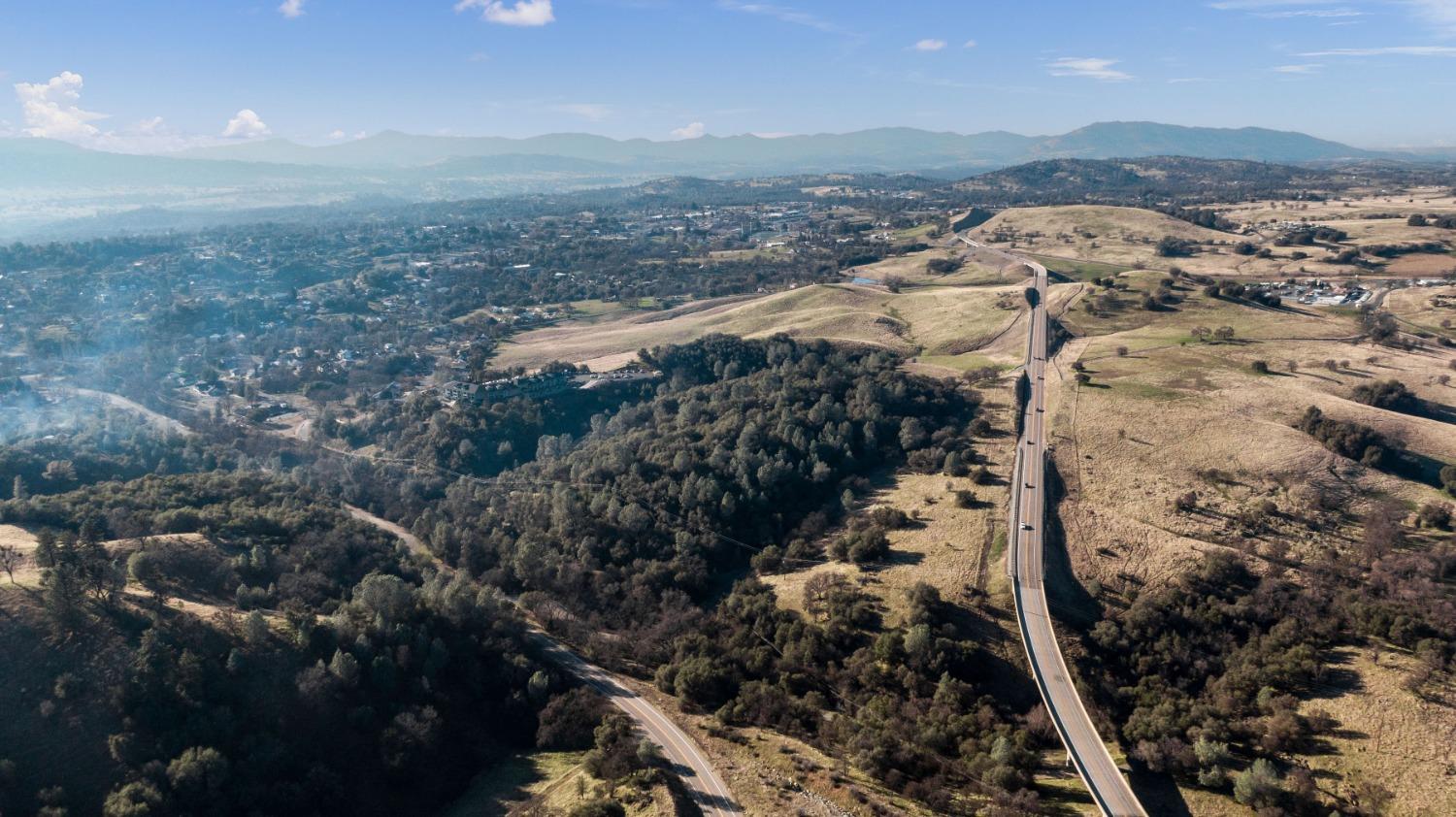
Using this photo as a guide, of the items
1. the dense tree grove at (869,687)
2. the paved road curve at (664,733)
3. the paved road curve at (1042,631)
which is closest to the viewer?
the paved road curve at (1042,631)

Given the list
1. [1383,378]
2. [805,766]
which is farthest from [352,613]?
[1383,378]

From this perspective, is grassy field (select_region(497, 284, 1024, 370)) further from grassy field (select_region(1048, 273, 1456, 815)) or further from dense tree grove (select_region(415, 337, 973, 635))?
grassy field (select_region(1048, 273, 1456, 815))

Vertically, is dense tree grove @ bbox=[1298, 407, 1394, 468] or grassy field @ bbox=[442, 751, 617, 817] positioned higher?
dense tree grove @ bbox=[1298, 407, 1394, 468]

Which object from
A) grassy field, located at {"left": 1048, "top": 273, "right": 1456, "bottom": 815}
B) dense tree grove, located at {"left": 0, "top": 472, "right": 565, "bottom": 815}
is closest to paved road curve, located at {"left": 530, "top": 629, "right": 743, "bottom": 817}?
dense tree grove, located at {"left": 0, "top": 472, "right": 565, "bottom": 815}

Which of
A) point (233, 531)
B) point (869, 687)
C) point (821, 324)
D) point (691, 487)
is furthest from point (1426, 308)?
point (233, 531)

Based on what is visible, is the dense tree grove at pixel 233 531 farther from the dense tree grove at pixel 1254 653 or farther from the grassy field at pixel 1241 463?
the grassy field at pixel 1241 463

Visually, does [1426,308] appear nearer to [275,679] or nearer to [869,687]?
[869,687]

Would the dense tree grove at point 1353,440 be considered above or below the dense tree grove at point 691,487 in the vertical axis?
above

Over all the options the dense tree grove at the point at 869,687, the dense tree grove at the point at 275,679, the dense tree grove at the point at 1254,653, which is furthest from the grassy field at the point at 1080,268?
the dense tree grove at the point at 275,679
